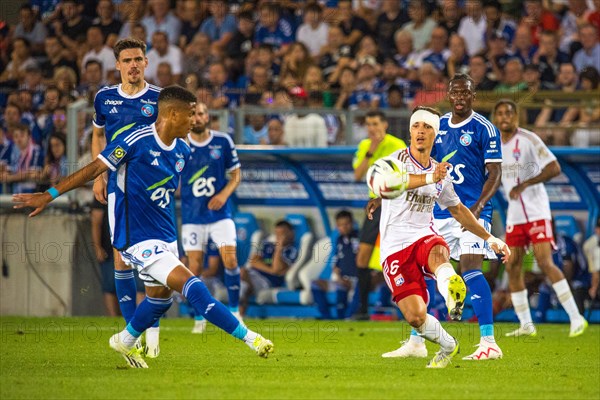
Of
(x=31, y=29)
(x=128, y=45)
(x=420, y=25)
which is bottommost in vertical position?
(x=128, y=45)

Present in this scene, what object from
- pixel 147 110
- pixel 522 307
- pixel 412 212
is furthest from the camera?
pixel 522 307

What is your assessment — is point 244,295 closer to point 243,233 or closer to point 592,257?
point 243,233

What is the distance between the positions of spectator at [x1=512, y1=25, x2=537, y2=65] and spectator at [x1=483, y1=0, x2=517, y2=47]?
587 millimetres

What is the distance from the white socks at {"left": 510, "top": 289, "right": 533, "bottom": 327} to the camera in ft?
41.2

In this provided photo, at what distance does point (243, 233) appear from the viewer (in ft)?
54.4

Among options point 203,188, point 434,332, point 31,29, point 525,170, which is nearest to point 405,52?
point 525,170

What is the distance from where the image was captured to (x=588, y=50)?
16.7 m

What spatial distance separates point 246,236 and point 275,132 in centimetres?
152

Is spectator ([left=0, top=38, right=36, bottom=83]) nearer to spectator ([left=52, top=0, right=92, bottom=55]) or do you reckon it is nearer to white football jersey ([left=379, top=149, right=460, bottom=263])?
spectator ([left=52, top=0, right=92, bottom=55])

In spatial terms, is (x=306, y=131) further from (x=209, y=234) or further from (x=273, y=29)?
(x=273, y=29)

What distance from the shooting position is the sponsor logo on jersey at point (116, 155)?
8414 millimetres

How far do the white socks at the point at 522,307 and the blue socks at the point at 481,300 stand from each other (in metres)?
2.57

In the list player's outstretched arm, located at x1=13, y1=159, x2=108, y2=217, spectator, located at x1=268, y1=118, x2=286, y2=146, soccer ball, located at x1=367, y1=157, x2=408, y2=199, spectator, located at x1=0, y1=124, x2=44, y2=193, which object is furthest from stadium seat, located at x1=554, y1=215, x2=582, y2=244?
player's outstretched arm, located at x1=13, y1=159, x2=108, y2=217

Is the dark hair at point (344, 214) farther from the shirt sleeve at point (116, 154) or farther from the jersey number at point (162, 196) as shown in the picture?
the shirt sleeve at point (116, 154)
